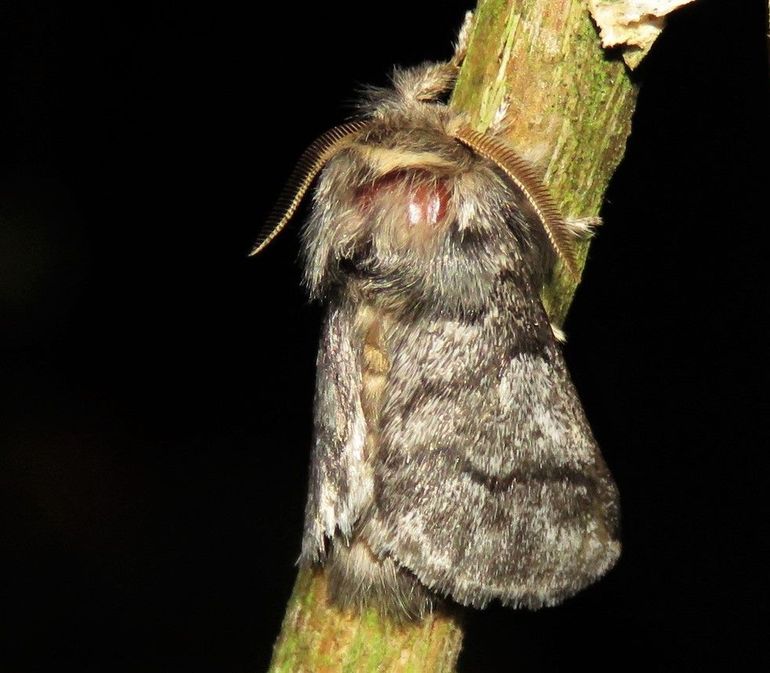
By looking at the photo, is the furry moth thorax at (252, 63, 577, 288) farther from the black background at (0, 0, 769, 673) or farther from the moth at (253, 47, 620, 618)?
the black background at (0, 0, 769, 673)

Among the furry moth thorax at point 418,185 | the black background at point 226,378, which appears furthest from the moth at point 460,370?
the black background at point 226,378

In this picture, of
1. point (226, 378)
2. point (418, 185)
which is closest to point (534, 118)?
point (418, 185)

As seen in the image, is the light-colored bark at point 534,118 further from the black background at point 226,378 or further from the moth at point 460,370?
the black background at point 226,378

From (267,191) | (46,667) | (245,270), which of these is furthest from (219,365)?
(46,667)

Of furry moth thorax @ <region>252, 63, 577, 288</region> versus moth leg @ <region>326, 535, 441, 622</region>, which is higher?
furry moth thorax @ <region>252, 63, 577, 288</region>

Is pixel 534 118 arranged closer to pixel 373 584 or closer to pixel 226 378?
pixel 373 584

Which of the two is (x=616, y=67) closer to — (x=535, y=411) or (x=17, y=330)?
(x=535, y=411)

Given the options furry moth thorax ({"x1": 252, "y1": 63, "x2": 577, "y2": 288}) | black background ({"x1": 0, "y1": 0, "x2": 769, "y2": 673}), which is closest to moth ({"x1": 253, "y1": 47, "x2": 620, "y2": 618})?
furry moth thorax ({"x1": 252, "y1": 63, "x2": 577, "y2": 288})

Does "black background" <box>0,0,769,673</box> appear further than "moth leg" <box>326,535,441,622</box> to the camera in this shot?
Yes
